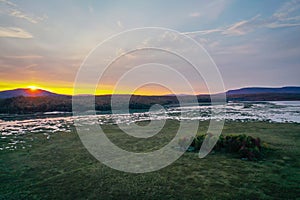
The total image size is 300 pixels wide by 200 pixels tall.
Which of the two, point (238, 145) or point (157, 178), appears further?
point (238, 145)

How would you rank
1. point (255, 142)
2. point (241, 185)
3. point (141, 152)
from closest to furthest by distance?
1. point (241, 185)
2. point (255, 142)
3. point (141, 152)

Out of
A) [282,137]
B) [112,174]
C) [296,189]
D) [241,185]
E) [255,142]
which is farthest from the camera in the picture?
[282,137]

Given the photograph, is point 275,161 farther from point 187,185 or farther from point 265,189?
point 187,185

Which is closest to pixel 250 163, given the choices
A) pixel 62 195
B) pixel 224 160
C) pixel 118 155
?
pixel 224 160

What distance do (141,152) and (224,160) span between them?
4732 mm

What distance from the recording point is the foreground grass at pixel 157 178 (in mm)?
8148

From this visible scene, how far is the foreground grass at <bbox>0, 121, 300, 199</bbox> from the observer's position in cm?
815

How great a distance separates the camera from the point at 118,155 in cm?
1330

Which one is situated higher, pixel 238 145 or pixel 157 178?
pixel 238 145

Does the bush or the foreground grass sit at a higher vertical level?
the bush

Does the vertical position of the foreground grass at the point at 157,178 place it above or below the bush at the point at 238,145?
below

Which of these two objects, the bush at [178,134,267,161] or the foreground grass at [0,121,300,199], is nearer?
the foreground grass at [0,121,300,199]

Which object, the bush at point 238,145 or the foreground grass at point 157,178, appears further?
the bush at point 238,145

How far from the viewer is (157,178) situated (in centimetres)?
961
